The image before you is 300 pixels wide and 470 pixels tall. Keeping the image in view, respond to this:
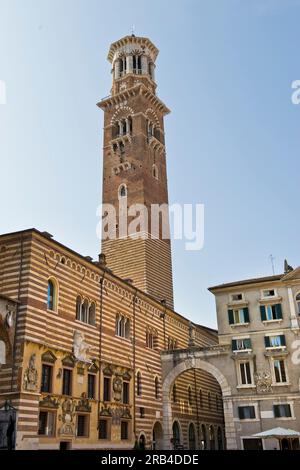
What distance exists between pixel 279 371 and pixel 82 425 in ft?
39.0

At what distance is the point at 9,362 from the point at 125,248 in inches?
873

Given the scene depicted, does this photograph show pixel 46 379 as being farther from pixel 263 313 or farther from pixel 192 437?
pixel 192 437

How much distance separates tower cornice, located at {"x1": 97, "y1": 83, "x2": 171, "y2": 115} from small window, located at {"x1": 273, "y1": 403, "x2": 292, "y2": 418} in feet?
108

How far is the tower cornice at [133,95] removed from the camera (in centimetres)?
4871

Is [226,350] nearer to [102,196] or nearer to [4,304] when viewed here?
[4,304]


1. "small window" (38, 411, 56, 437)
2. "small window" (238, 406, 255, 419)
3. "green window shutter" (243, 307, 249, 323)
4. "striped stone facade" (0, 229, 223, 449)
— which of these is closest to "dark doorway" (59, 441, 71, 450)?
"striped stone facade" (0, 229, 223, 449)

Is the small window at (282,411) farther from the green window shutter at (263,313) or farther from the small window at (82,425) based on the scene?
the small window at (82,425)

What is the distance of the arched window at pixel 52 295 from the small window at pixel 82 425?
5.62m

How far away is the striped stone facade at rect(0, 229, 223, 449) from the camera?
20875 millimetres

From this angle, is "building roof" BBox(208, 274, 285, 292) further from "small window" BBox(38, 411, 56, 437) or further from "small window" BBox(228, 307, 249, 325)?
"small window" BBox(38, 411, 56, 437)

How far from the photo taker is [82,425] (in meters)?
24.2

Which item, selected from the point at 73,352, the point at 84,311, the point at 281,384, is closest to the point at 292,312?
the point at 281,384

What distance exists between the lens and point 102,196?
46250 millimetres

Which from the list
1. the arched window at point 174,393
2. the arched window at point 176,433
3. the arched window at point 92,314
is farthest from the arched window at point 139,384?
the arched window at point 92,314
